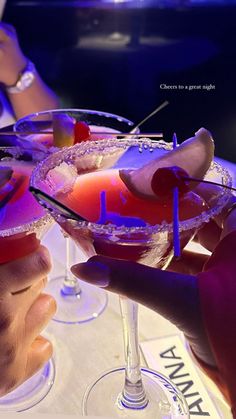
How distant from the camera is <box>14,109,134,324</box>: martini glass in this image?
118cm

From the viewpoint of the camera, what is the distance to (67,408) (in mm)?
913

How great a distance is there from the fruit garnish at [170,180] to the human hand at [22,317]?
0.89 ft

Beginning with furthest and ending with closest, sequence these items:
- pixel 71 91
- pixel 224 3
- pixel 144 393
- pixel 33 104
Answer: pixel 71 91, pixel 224 3, pixel 33 104, pixel 144 393

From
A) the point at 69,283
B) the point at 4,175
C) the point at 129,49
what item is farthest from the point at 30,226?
the point at 129,49

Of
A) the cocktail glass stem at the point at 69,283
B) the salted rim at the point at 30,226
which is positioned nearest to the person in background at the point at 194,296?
the salted rim at the point at 30,226

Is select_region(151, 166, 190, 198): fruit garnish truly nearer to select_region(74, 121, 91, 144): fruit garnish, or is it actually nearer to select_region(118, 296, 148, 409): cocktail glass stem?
select_region(118, 296, 148, 409): cocktail glass stem

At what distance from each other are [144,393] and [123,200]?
1.48 feet

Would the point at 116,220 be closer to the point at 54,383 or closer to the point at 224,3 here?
the point at 54,383

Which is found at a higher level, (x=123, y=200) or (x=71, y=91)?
(x=123, y=200)

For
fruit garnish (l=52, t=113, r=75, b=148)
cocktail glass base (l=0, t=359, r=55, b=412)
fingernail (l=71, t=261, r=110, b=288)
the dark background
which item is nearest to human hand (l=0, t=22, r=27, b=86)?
the dark background

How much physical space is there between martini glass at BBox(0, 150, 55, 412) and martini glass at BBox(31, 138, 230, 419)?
71mm

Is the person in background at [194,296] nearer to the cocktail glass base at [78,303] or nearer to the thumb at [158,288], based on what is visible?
the thumb at [158,288]

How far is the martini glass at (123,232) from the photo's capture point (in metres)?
0.74

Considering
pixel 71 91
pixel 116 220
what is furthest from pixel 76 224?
pixel 71 91
